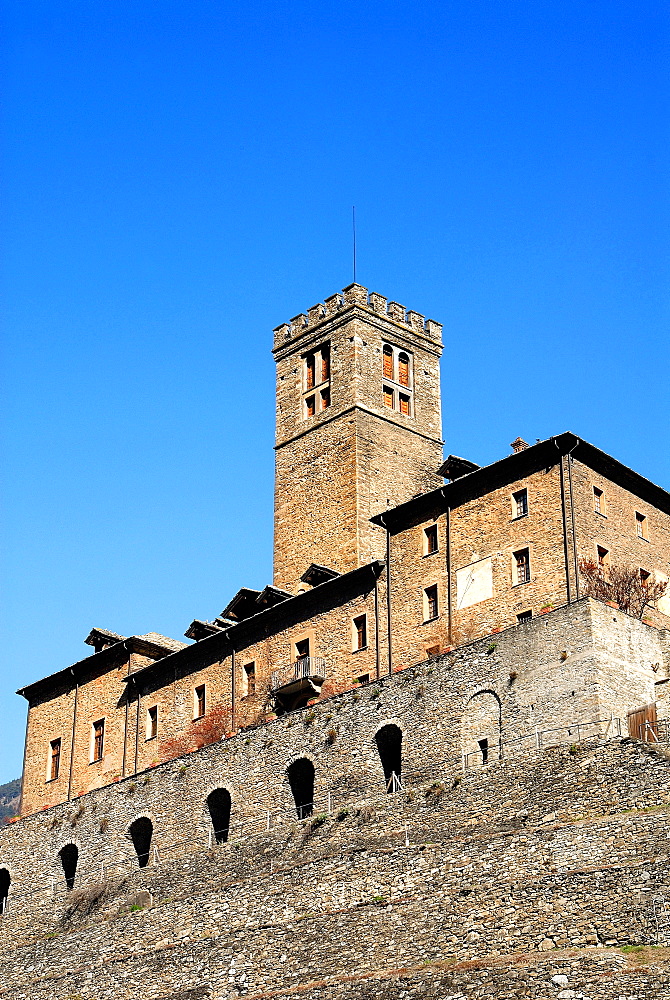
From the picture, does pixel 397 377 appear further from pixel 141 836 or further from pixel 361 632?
pixel 141 836

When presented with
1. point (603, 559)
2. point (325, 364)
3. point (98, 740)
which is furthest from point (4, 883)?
point (603, 559)

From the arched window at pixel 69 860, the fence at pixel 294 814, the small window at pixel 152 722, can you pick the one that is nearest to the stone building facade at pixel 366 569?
the small window at pixel 152 722

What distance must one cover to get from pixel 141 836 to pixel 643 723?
24.0 m

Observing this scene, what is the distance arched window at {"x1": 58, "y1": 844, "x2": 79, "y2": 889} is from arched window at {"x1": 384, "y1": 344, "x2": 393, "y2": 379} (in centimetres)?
2391

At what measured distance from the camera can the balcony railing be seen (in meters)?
57.7

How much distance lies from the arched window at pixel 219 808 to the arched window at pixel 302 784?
3042mm

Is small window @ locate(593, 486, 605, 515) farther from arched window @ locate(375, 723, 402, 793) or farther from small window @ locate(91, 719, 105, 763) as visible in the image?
small window @ locate(91, 719, 105, 763)

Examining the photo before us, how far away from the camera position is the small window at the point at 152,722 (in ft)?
213

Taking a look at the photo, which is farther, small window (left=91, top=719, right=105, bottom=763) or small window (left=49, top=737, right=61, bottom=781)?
small window (left=49, top=737, right=61, bottom=781)

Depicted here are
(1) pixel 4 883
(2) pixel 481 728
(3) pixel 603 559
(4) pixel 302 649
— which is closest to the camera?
(2) pixel 481 728

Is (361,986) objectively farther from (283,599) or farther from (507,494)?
(283,599)

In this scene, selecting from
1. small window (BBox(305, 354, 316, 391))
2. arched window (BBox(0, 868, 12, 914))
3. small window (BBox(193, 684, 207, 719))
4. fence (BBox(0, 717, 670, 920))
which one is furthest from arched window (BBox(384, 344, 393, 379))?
arched window (BBox(0, 868, 12, 914))

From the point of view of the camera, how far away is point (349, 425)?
6556 centimetres

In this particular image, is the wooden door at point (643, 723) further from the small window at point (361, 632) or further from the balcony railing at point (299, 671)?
the balcony railing at point (299, 671)
